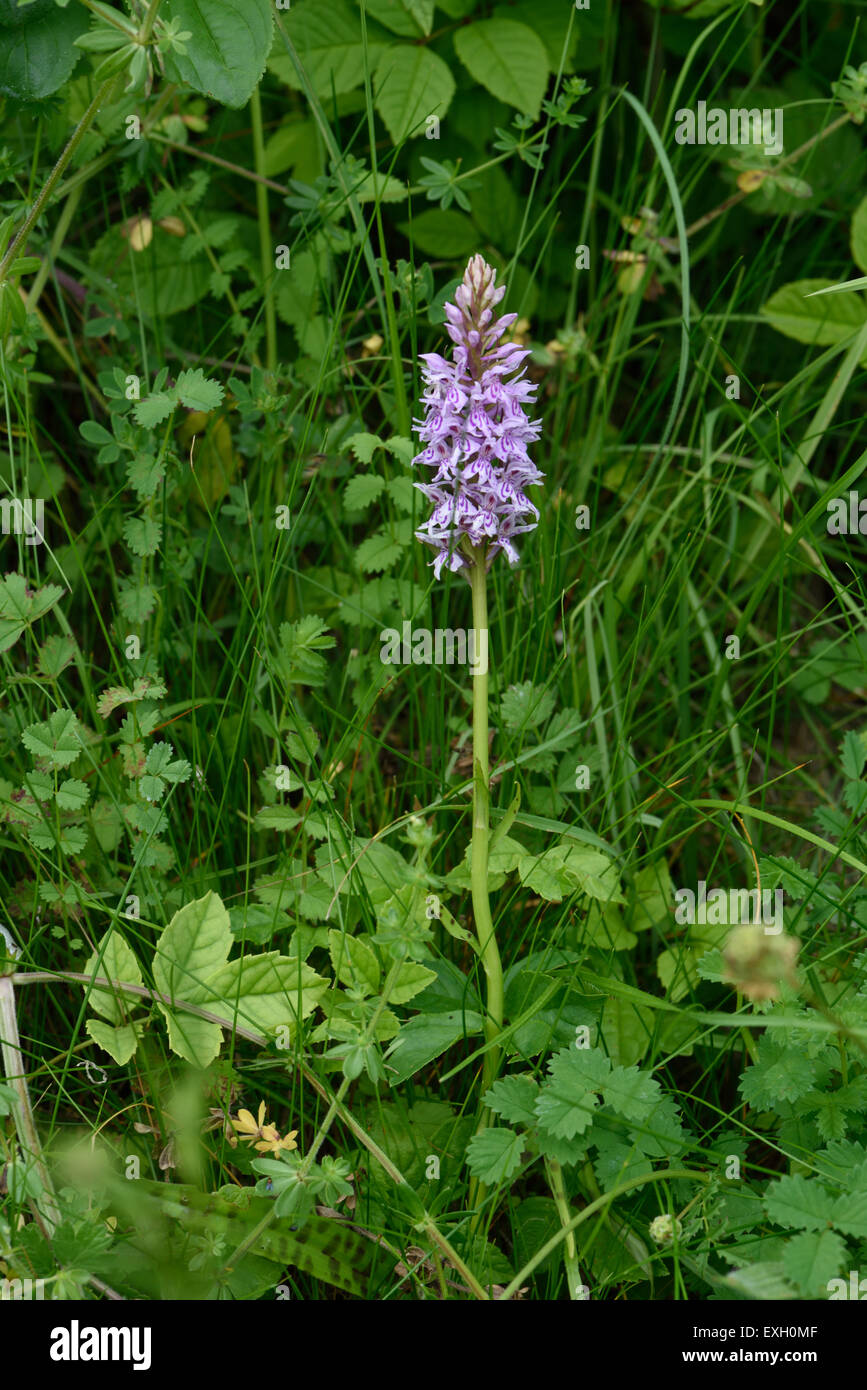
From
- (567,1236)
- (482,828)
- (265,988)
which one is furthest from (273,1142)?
(482,828)

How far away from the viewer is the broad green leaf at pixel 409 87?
8.31ft

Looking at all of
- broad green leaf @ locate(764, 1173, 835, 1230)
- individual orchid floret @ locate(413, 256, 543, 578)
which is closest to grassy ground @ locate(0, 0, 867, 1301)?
broad green leaf @ locate(764, 1173, 835, 1230)

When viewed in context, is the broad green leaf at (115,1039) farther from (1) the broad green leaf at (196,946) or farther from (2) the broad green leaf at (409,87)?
(2) the broad green leaf at (409,87)

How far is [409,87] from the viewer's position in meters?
2.57

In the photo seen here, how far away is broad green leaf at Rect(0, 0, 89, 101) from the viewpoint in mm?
2172

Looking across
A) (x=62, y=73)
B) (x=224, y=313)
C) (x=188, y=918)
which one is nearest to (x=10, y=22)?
(x=62, y=73)

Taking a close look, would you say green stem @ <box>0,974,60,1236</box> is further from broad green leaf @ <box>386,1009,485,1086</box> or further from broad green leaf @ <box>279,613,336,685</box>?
broad green leaf @ <box>279,613,336,685</box>

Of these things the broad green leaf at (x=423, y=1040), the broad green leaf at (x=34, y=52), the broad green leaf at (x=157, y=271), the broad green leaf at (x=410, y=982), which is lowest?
the broad green leaf at (x=423, y=1040)

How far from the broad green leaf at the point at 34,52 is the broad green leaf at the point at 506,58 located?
2.89ft

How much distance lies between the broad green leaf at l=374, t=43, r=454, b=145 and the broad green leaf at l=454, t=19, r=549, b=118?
8 cm

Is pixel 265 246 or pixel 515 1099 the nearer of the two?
pixel 515 1099

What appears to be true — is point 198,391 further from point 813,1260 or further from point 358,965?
point 813,1260

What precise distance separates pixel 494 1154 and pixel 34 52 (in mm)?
2034

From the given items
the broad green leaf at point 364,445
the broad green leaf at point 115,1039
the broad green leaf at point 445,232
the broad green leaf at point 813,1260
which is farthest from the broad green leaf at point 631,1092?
the broad green leaf at point 445,232
